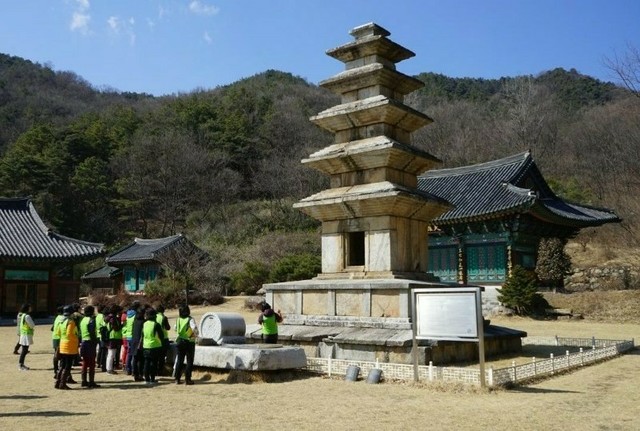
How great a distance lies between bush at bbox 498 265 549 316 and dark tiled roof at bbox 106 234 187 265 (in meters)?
23.8

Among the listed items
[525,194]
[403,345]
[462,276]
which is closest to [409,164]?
[403,345]

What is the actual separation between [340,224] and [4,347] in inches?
501

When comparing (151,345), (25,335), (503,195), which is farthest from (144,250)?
(151,345)

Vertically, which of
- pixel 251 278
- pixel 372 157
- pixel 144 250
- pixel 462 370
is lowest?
pixel 462 370

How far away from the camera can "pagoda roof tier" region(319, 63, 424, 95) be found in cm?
1471

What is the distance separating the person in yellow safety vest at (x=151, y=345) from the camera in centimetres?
1045

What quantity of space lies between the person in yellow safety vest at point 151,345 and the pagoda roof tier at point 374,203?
5.41 metres

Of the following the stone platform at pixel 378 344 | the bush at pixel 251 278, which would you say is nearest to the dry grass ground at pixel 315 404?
the stone platform at pixel 378 344

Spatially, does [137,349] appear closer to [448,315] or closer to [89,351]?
[89,351]

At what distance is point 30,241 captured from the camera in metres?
31.9

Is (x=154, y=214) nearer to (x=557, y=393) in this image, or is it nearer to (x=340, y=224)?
(x=340, y=224)

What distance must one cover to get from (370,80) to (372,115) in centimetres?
105

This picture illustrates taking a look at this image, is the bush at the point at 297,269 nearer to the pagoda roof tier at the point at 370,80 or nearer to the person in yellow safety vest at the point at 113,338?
the pagoda roof tier at the point at 370,80

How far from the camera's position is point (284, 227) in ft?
172
